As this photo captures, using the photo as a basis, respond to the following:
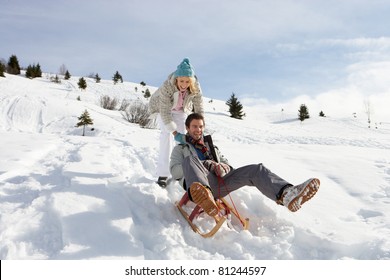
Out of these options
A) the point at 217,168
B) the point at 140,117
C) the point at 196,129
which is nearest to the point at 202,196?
the point at 217,168

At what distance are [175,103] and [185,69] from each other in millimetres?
439

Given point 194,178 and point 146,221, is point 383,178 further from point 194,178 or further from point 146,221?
point 146,221

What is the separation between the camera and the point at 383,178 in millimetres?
4340

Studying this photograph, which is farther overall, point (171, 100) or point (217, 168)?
point (171, 100)

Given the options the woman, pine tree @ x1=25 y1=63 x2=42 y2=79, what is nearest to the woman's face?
the woman

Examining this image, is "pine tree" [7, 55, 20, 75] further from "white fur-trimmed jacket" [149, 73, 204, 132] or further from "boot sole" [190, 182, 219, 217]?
"boot sole" [190, 182, 219, 217]

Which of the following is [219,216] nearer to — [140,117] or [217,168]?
[217,168]

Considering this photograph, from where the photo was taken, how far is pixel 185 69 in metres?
3.67

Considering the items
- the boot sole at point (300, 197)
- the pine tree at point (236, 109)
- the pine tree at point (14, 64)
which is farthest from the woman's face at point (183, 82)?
the pine tree at point (14, 64)

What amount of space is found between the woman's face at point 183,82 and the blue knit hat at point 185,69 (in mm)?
52

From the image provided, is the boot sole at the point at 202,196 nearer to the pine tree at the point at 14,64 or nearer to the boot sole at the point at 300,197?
the boot sole at the point at 300,197

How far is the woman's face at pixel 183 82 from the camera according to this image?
12.2ft
